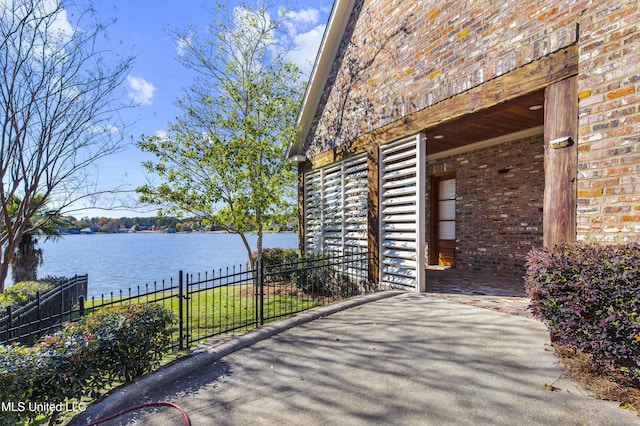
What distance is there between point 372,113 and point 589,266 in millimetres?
5317

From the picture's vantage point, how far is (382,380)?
3320 mm

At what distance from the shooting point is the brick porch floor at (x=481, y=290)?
206 inches

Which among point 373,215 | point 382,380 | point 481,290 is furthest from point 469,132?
point 382,380

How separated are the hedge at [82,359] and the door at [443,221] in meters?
8.00

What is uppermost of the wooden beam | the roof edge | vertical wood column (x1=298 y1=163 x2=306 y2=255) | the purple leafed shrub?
the roof edge

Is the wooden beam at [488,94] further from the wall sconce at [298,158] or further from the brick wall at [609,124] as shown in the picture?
the wall sconce at [298,158]

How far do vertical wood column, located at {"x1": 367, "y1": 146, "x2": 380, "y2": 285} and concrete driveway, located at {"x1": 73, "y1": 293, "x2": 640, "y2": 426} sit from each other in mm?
2457

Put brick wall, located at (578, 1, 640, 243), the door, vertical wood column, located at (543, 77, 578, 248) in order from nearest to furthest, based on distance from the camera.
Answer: brick wall, located at (578, 1, 640, 243), vertical wood column, located at (543, 77, 578, 248), the door

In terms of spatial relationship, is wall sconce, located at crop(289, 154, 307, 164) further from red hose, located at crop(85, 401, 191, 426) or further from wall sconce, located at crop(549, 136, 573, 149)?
red hose, located at crop(85, 401, 191, 426)

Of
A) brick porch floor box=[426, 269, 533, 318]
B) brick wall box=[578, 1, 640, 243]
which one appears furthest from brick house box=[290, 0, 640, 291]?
brick porch floor box=[426, 269, 533, 318]

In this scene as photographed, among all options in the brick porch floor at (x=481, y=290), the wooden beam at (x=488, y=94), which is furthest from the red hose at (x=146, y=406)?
the wooden beam at (x=488, y=94)

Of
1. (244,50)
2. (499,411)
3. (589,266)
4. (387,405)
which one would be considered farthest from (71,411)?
(244,50)

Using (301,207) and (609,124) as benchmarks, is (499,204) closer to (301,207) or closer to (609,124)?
(609,124)

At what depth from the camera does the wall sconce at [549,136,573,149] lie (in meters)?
3.88
